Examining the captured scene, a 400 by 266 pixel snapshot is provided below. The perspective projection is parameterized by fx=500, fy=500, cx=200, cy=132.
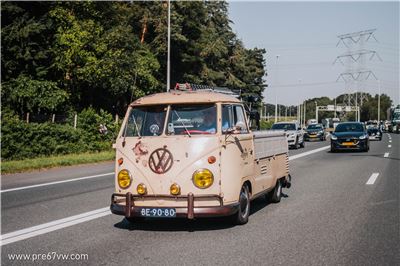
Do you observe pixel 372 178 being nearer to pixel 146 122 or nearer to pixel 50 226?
pixel 146 122

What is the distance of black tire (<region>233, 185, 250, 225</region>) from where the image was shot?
7.44 metres

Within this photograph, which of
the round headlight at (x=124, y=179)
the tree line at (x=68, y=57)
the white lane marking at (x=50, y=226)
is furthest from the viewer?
the tree line at (x=68, y=57)

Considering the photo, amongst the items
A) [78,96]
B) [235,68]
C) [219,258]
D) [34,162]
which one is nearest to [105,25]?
[78,96]

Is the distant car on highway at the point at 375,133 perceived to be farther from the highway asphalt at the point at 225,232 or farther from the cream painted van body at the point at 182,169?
the cream painted van body at the point at 182,169

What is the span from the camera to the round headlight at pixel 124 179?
23.5 ft

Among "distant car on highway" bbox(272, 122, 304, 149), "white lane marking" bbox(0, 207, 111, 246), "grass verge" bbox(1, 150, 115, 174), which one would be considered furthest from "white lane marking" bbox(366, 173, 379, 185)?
"distant car on highway" bbox(272, 122, 304, 149)

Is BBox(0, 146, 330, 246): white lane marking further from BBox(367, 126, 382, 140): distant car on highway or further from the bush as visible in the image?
BBox(367, 126, 382, 140): distant car on highway

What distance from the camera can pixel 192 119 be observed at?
742 centimetres

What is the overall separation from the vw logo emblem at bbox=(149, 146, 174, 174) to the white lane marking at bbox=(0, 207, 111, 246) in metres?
1.90

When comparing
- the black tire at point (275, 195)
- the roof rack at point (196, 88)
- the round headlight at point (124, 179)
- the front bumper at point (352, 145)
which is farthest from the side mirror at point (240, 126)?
the front bumper at point (352, 145)

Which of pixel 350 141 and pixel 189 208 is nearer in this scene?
pixel 189 208

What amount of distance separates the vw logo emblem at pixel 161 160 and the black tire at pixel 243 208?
122 centimetres

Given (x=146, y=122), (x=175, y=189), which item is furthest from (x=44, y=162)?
(x=175, y=189)

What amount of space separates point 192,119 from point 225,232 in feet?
5.62
